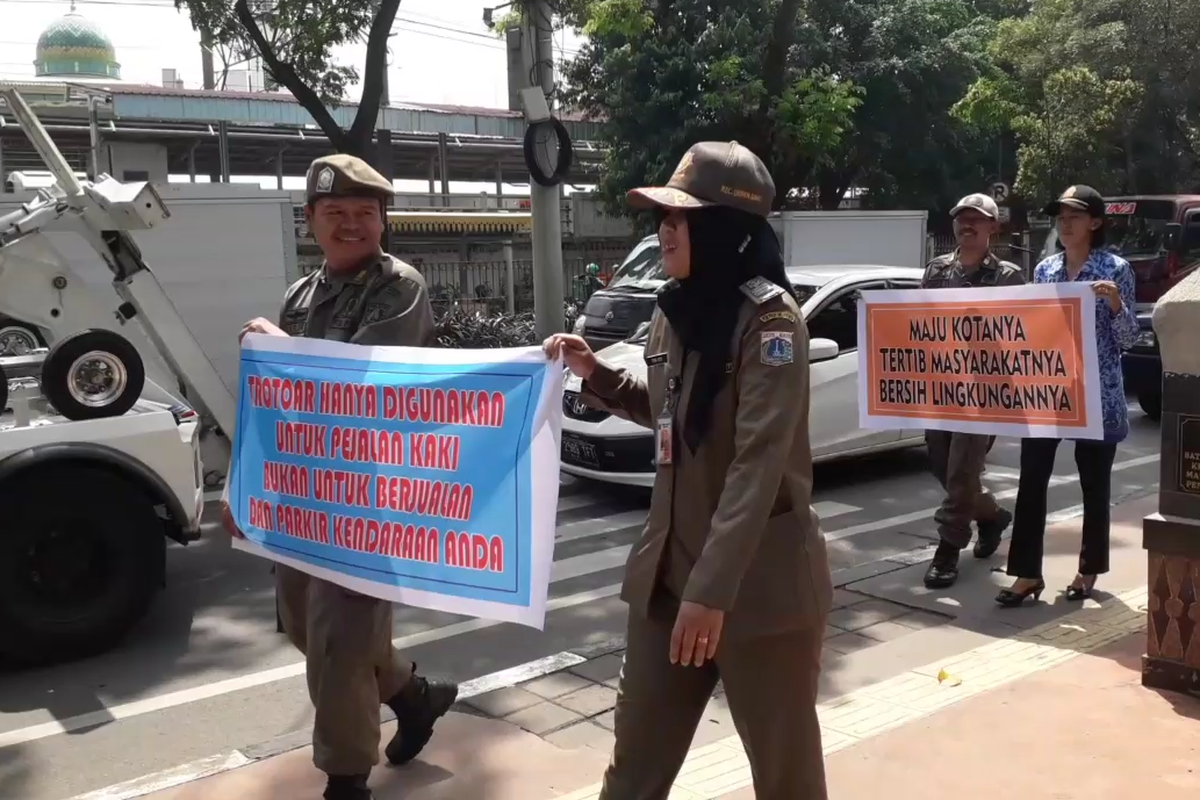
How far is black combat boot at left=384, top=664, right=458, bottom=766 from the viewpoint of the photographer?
389 centimetres

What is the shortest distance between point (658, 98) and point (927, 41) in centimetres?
752

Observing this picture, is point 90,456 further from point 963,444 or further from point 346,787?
point 963,444

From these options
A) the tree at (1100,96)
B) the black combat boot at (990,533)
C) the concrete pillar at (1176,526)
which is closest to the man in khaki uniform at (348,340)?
the concrete pillar at (1176,526)

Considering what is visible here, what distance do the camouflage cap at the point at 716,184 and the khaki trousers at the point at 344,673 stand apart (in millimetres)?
1509

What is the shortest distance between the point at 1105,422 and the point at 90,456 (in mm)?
4619

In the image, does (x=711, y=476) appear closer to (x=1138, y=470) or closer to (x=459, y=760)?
(x=459, y=760)

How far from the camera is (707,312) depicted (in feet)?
8.61

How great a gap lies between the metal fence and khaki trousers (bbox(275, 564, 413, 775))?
671 inches

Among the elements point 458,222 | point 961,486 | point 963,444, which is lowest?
point 961,486

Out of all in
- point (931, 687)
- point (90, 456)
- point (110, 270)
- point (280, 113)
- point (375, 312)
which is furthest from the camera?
point (280, 113)

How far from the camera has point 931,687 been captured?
4598 mm

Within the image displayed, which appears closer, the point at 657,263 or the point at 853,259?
the point at 657,263

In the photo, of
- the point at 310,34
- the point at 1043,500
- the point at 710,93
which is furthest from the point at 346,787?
the point at 710,93

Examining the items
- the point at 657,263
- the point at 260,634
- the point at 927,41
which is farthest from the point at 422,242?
the point at 260,634
